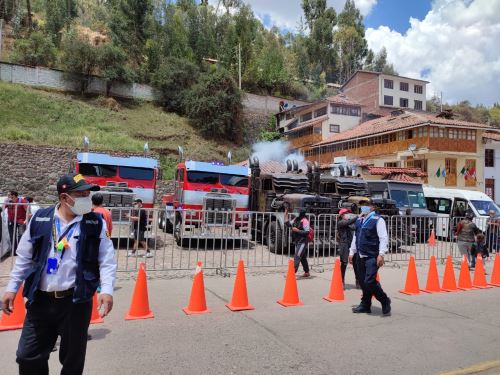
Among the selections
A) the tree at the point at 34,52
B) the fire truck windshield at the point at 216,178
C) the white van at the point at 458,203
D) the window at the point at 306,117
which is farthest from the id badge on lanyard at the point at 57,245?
the window at the point at 306,117

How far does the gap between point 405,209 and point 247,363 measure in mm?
13546

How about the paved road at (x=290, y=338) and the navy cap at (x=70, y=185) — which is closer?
the navy cap at (x=70, y=185)

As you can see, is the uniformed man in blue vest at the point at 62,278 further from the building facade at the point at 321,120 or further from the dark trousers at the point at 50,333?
the building facade at the point at 321,120

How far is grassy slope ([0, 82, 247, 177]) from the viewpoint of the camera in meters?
29.1

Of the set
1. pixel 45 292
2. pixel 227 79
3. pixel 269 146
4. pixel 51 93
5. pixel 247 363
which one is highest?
pixel 227 79

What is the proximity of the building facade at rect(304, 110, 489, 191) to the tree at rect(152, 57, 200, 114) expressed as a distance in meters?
19.6

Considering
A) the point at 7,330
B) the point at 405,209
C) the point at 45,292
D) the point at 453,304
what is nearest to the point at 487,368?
the point at 453,304

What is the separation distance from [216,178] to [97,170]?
4.04 meters

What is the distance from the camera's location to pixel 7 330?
17.0 ft

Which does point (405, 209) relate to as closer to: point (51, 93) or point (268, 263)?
point (268, 263)

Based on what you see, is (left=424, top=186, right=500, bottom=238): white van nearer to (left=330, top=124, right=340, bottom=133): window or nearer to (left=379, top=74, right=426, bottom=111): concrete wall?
(left=330, top=124, right=340, bottom=133): window

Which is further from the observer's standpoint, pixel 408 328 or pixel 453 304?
pixel 453 304

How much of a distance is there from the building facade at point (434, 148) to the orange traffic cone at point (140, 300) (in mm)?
27342

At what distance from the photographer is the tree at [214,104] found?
4150 cm
